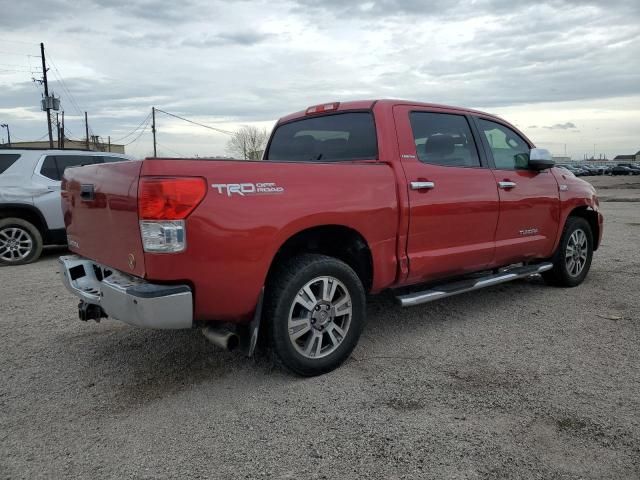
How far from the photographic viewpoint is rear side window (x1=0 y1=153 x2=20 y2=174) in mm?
7926

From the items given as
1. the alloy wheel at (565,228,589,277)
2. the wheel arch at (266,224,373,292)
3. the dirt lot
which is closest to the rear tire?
the dirt lot

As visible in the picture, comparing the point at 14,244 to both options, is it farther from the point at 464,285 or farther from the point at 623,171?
the point at 623,171

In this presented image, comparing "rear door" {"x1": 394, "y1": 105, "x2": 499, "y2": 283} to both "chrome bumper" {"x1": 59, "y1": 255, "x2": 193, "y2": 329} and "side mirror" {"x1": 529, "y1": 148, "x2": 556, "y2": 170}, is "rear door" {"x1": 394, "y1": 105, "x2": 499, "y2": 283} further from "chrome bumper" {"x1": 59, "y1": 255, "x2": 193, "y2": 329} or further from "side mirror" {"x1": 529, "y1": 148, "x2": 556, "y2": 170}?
"chrome bumper" {"x1": 59, "y1": 255, "x2": 193, "y2": 329}

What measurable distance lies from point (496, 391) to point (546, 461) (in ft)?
2.43

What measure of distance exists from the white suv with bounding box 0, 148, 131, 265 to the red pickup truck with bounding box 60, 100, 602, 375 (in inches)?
184

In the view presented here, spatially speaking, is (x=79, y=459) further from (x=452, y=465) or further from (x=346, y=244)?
(x=346, y=244)

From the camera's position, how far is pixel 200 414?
3025 millimetres

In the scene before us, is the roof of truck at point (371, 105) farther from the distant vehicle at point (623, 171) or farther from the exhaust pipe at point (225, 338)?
the distant vehicle at point (623, 171)

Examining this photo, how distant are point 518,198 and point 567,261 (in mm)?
1366

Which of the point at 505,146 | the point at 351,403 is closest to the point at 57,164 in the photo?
the point at 505,146

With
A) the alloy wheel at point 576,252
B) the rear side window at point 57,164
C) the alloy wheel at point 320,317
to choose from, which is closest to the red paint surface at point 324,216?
the alloy wheel at point 320,317

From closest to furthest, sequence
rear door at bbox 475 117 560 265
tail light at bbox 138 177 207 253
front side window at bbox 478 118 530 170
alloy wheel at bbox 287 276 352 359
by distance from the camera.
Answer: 1. tail light at bbox 138 177 207 253
2. alloy wheel at bbox 287 276 352 359
3. rear door at bbox 475 117 560 265
4. front side window at bbox 478 118 530 170

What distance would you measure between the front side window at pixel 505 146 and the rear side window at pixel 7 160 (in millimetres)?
6966

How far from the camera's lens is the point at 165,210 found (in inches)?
109
